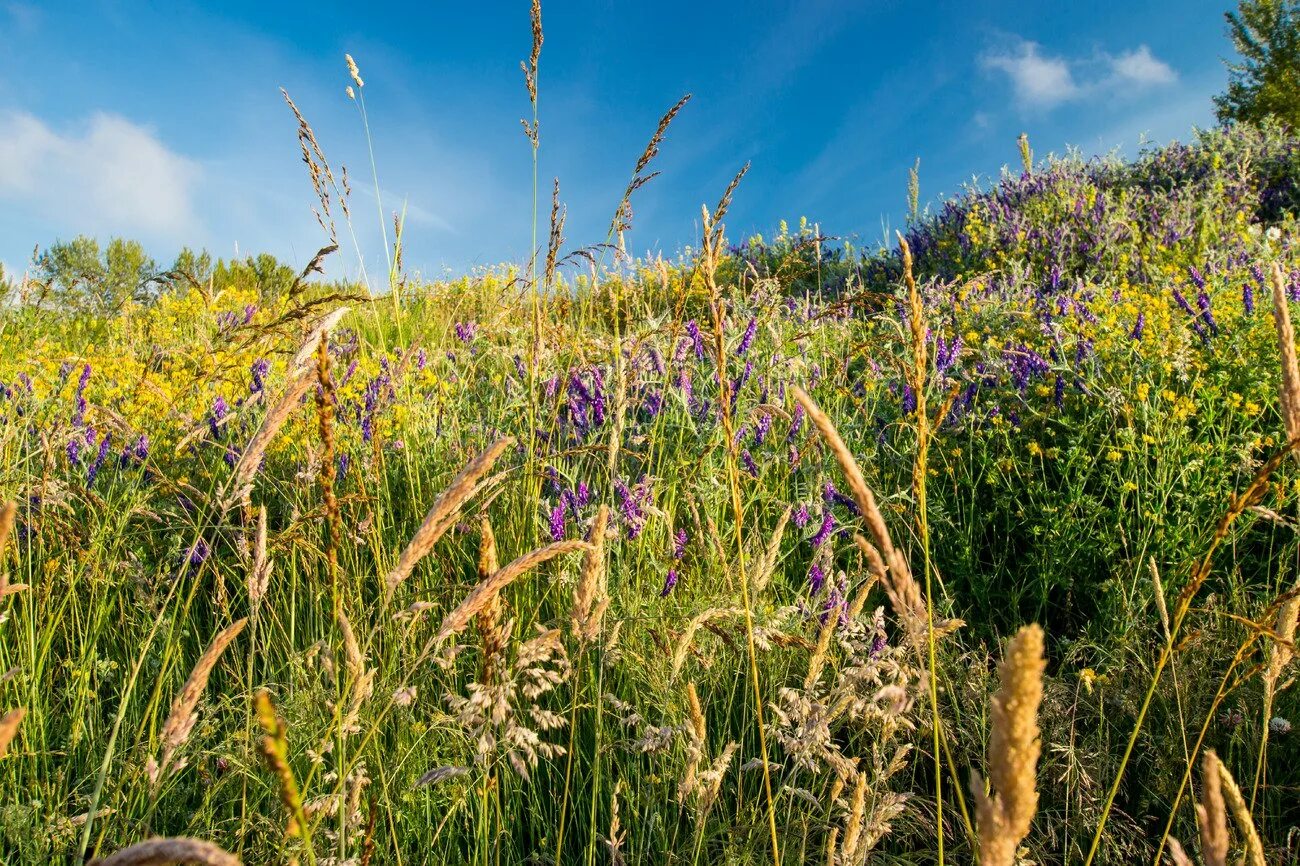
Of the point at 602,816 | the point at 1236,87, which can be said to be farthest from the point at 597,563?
the point at 1236,87

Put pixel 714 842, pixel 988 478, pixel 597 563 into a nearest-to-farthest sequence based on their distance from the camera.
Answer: pixel 597 563 < pixel 714 842 < pixel 988 478

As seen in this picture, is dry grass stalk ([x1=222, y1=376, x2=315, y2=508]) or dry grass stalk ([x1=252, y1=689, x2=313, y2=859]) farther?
dry grass stalk ([x1=222, y1=376, x2=315, y2=508])

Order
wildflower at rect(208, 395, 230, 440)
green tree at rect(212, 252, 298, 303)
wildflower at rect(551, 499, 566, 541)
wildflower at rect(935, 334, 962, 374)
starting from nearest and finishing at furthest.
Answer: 1. wildflower at rect(551, 499, 566, 541)
2. wildflower at rect(208, 395, 230, 440)
3. wildflower at rect(935, 334, 962, 374)
4. green tree at rect(212, 252, 298, 303)

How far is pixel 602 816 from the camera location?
197 cm

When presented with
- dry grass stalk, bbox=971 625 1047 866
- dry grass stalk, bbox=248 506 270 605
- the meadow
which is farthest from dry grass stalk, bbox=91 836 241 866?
dry grass stalk, bbox=248 506 270 605

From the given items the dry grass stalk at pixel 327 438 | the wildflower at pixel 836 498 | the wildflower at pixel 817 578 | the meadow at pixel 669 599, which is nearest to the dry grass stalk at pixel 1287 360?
the meadow at pixel 669 599

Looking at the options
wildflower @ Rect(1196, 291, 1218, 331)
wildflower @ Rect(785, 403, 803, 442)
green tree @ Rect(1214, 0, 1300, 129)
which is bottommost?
wildflower @ Rect(785, 403, 803, 442)

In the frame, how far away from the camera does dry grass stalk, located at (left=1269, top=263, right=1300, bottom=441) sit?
0.94 m

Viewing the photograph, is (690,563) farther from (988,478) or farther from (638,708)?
(988,478)

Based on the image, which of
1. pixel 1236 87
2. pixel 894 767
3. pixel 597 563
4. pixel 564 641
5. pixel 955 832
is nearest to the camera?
pixel 597 563

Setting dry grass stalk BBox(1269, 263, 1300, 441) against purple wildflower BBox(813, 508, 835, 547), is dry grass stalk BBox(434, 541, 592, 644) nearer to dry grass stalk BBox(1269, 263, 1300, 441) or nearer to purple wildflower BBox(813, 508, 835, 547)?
dry grass stalk BBox(1269, 263, 1300, 441)

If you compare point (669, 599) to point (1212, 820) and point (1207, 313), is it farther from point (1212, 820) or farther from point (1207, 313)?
point (1207, 313)

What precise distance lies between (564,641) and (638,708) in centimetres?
33


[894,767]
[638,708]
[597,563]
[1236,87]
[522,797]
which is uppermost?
[1236,87]
